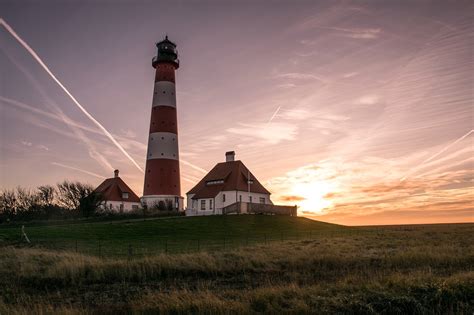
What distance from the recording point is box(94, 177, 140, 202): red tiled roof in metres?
61.2

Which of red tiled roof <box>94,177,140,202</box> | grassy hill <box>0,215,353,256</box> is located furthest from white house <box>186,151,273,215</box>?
red tiled roof <box>94,177,140,202</box>

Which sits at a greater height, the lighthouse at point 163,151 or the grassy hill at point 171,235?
the lighthouse at point 163,151

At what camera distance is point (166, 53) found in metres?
51.9

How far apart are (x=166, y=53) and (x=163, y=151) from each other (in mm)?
12656

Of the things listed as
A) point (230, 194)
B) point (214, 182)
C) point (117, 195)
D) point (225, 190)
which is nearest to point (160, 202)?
point (214, 182)

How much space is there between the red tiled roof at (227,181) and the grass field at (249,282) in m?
24.1

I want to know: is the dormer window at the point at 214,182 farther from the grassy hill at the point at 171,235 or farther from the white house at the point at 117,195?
the white house at the point at 117,195

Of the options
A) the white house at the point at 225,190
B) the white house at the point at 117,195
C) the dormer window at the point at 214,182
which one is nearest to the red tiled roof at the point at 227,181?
the white house at the point at 225,190

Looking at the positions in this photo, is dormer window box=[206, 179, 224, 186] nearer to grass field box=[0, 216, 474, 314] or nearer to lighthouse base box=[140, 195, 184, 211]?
lighthouse base box=[140, 195, 184, 211]

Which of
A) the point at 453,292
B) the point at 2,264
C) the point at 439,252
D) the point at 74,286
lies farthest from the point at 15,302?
the point at 439,252

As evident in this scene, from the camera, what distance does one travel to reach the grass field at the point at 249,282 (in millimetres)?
11367

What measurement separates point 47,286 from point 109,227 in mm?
22753

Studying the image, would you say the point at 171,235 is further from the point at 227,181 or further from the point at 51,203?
the point at 51,203

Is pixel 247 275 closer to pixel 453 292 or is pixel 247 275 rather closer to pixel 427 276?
pixel 427 276
